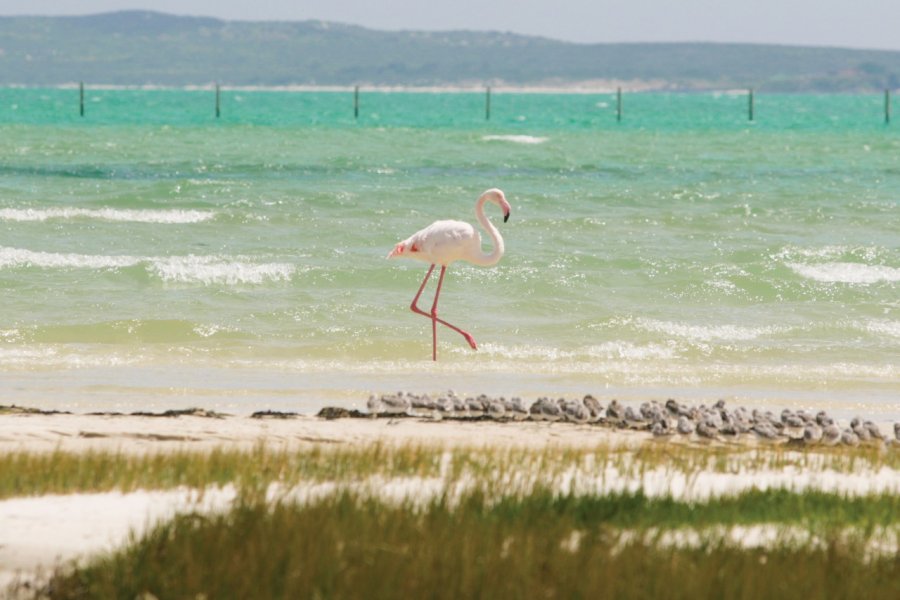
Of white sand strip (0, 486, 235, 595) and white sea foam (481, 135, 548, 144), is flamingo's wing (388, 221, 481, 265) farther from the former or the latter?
white sea foam (481, 135, 548, 144)

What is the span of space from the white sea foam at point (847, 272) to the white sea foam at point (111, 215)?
428 inches

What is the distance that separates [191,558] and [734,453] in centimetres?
536

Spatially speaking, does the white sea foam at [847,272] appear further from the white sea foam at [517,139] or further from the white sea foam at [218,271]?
the white sea foam at [517,139]

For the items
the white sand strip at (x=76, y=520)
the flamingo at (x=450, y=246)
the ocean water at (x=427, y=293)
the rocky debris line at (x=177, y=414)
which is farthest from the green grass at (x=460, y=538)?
the flamingo at (x=450, y=246)

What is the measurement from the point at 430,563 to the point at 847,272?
1753 centimetres

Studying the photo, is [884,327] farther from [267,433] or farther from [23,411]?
[23,411]

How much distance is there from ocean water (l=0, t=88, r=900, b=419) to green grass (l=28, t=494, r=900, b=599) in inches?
260

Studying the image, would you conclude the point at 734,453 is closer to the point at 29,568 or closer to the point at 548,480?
the point at 548,480

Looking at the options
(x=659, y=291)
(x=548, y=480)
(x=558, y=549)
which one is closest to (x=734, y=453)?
(x=548, y=480)

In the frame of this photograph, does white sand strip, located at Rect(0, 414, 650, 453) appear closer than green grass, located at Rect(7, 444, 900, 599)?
No

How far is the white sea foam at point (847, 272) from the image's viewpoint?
22.5 m

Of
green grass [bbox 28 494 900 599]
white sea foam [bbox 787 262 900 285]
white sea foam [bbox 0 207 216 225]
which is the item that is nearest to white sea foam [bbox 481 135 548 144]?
white sea foam [bbox 0 207 216 225]

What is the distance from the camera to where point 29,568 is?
23.2 ft

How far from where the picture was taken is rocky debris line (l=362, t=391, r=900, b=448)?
12.2 meters
